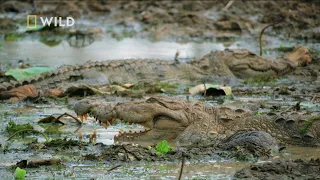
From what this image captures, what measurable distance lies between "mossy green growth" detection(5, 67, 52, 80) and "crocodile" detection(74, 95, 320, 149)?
451 cm

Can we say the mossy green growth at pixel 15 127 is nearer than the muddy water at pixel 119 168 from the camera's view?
No

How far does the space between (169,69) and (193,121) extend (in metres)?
5.25

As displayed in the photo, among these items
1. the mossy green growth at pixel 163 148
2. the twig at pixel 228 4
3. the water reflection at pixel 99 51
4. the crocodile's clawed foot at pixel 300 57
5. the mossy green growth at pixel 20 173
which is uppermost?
the twig at pixel 228 4

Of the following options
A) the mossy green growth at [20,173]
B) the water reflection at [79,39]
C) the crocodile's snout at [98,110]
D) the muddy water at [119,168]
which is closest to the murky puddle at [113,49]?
the water reflection at [79,39]

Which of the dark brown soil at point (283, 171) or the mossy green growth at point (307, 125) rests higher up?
the mossy green growth at point (307, 125)

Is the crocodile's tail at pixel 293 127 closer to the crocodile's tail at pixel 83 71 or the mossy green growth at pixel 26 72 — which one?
the crocodile's tail at pixel 83 71

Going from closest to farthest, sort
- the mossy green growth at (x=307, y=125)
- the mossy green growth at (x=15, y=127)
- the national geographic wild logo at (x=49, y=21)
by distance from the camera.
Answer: the mossy green growth at (x=307, y=125), the mossy green growth at (x=15, y=127), the national geographic wild logo at (x=49, y=21)

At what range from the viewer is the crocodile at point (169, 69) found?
1152cm

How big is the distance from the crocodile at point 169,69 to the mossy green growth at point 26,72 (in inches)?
21.1

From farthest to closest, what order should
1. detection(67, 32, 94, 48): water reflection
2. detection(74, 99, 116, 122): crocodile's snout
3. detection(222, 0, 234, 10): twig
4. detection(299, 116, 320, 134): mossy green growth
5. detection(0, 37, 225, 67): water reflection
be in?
detection(222, 0, 234, 10): twig → detection(67, 32, 94, 48): water reflection → detection(0, 37, 225, 67): water reflection → detection(74, 99, 116, 122): crocodile's snout → detection(299, 116, 320, 134): mossy green growth

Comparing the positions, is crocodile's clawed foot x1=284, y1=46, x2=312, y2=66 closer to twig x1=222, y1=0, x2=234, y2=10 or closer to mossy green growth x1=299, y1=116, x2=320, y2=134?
mossy green growth x1=299, y1=116, x2=320, y2=134

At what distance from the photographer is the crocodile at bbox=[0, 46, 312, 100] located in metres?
11.5

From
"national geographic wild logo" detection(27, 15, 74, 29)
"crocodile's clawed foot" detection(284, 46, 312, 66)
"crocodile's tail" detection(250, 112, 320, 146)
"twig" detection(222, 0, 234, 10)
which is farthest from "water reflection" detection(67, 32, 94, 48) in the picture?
"crocodile's tail" detection(250, 112, 320, 146)

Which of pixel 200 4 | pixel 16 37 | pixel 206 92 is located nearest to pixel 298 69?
pixel 206 92
